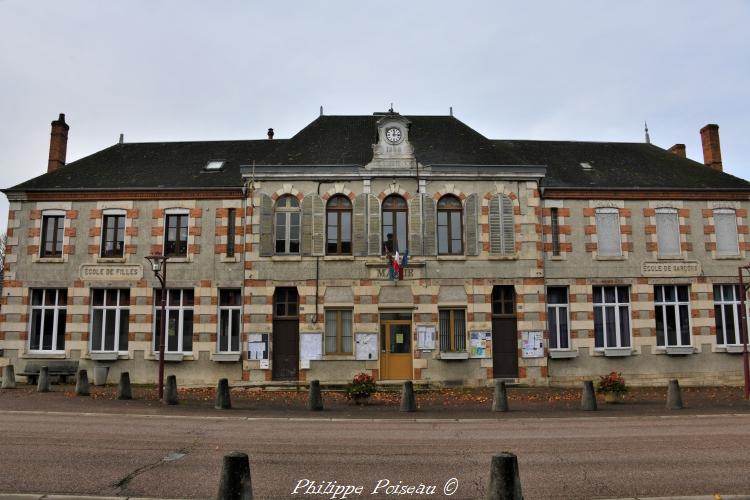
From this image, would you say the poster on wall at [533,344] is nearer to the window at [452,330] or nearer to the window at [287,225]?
the window at [452,330]

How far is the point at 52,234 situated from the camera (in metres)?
22.0

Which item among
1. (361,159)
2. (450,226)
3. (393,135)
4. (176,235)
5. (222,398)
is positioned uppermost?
(393,135)

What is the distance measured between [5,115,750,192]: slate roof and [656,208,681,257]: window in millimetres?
1054

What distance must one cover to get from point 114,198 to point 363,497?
18.6 m

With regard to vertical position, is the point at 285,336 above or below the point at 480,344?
above

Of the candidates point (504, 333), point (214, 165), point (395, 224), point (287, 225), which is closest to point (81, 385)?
point (287, 225)

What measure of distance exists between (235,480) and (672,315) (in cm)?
2067

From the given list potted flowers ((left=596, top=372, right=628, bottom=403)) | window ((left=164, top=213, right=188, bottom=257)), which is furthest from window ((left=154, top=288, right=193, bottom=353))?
potted flowers ((left=596, top=372, right=628, bottom=403))

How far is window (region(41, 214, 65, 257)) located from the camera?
2186 centimetres

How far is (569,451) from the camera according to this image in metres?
9.36

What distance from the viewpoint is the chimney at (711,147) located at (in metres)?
25.3

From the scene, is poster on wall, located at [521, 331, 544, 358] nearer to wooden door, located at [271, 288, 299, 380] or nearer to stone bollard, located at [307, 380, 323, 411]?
wooden door, located at [271, 288, 299, 380]

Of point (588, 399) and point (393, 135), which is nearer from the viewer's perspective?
point (588, 399)

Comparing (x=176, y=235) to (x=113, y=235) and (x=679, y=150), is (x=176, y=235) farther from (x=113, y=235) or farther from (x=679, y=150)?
(x=679, y=150)
